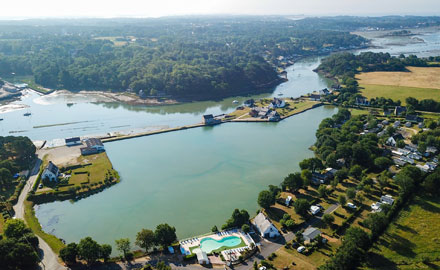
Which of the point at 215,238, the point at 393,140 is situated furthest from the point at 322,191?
the point at 393,140

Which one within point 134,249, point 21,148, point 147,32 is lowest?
point 134,249

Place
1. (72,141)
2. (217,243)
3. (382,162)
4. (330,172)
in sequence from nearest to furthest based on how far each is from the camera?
(217,243)
(382,162)
(330,172)
(72,141)

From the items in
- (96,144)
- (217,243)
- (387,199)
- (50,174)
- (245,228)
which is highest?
(96,144)

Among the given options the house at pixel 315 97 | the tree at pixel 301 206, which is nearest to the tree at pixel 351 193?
the tree at pixel 301 206

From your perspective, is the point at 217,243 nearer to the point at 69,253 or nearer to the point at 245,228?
the point at 245,228

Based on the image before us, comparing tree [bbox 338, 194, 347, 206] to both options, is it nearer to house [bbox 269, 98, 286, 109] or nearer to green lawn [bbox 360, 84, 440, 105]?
house [bbox 269, 98, 286, 109]

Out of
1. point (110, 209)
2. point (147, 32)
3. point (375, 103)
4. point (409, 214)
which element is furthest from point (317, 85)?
point (147, 32)

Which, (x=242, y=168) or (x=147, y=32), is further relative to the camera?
(x=147, y=32)

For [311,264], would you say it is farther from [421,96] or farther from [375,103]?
[421,96]
